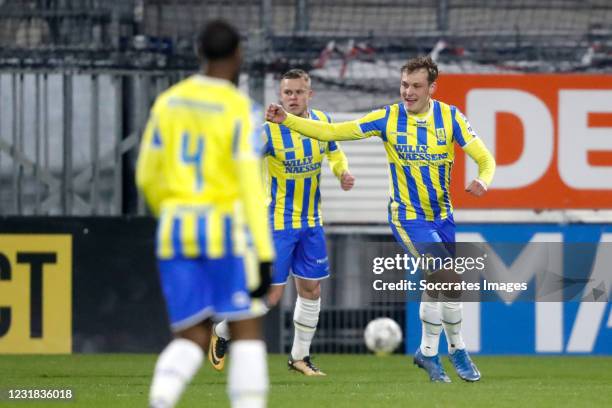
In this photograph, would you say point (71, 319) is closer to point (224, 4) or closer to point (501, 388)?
point (224, 4)

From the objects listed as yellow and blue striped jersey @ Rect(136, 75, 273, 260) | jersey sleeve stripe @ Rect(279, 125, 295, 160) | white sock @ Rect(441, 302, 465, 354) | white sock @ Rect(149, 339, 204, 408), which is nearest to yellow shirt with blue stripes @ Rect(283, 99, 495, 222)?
white sock @ Rect(441, 302, 465, 354)

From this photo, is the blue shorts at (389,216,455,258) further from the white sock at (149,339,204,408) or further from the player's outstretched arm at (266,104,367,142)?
the white sock at (149,339,204,408)

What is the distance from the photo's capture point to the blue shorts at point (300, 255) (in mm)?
10297

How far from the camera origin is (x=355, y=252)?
1323 cm

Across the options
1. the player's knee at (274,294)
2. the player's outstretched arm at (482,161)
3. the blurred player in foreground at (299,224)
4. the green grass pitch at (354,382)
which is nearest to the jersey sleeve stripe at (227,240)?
the green grass pitch at (354,382)

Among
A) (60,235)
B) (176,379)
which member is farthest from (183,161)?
(60,235)

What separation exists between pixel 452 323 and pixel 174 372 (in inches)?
163

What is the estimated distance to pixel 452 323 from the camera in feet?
30.9

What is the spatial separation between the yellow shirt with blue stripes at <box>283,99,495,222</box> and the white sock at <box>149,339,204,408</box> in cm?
394

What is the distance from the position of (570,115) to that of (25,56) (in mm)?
4828

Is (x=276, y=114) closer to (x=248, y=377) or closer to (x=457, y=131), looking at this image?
(x=457, y=131)

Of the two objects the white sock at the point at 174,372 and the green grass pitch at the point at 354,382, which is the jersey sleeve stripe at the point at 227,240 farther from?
the green grass pitch at the point at 354,382

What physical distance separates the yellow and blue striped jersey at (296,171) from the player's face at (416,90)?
0.99 meters

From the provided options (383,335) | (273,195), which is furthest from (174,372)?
(383,335)
